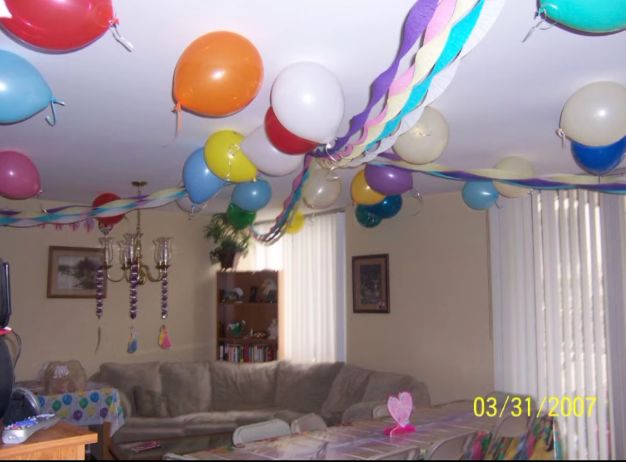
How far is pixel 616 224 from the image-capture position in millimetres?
4301

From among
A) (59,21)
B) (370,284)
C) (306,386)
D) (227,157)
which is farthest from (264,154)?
(306,386)

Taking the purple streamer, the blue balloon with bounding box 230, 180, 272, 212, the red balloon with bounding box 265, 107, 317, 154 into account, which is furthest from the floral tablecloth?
the purple streamer

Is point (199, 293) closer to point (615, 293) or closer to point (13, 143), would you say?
point (13, 143)

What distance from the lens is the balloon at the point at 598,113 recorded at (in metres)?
2.69

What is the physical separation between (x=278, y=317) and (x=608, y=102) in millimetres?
4662

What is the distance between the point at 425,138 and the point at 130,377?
4054mm

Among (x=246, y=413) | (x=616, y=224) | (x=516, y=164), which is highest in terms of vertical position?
(x=516, y=164)

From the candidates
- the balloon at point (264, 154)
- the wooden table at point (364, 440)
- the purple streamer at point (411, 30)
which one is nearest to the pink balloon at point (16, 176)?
the balloon at point (264, 154)

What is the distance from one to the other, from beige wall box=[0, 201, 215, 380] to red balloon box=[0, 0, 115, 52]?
13.8 feet

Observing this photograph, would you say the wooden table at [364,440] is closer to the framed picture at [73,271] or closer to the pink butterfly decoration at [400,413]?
the pink butterfly decoration at [400,413]

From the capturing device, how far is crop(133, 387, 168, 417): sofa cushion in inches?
225

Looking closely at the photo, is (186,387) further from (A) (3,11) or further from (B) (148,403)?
(A) (3,11)

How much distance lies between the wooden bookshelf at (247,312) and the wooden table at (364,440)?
343 centimetres

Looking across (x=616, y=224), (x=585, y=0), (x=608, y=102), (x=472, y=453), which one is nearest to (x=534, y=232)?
(x=616, y=224)
